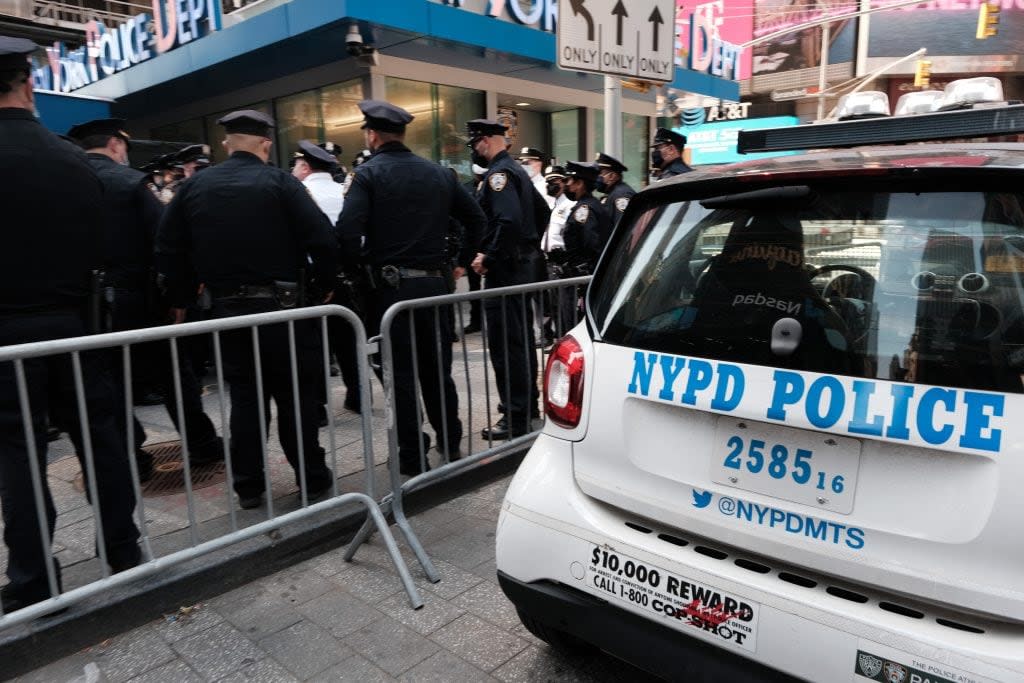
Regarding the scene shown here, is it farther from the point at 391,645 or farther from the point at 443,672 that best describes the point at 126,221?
the point at 443,672

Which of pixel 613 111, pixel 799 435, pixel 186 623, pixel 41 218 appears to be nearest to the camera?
pixel 799 435

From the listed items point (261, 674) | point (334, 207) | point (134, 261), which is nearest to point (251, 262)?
point (134, 261)

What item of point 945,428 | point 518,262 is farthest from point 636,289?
point 518,262

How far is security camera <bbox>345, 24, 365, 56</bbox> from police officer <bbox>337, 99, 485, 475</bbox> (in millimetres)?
5263

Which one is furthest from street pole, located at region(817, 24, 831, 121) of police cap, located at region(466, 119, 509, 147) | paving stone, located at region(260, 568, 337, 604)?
paving stone, located at region(260, 568, 337, 604)

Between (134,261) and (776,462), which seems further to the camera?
(134,261)

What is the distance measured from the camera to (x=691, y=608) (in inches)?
73.5

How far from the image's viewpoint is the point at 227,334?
3553 mm

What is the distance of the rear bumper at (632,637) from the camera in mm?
1807

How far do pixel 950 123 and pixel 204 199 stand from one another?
3207 millimetres

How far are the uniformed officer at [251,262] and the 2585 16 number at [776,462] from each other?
2390 millimetres

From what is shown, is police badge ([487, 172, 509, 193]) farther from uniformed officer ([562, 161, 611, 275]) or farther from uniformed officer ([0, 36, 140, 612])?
uniformed officer ([0, 36, 140, 612])

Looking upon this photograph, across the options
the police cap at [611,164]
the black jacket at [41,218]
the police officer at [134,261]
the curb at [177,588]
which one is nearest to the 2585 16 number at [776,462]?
the curb at [177,588]

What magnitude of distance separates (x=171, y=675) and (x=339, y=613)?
642 millimetres
